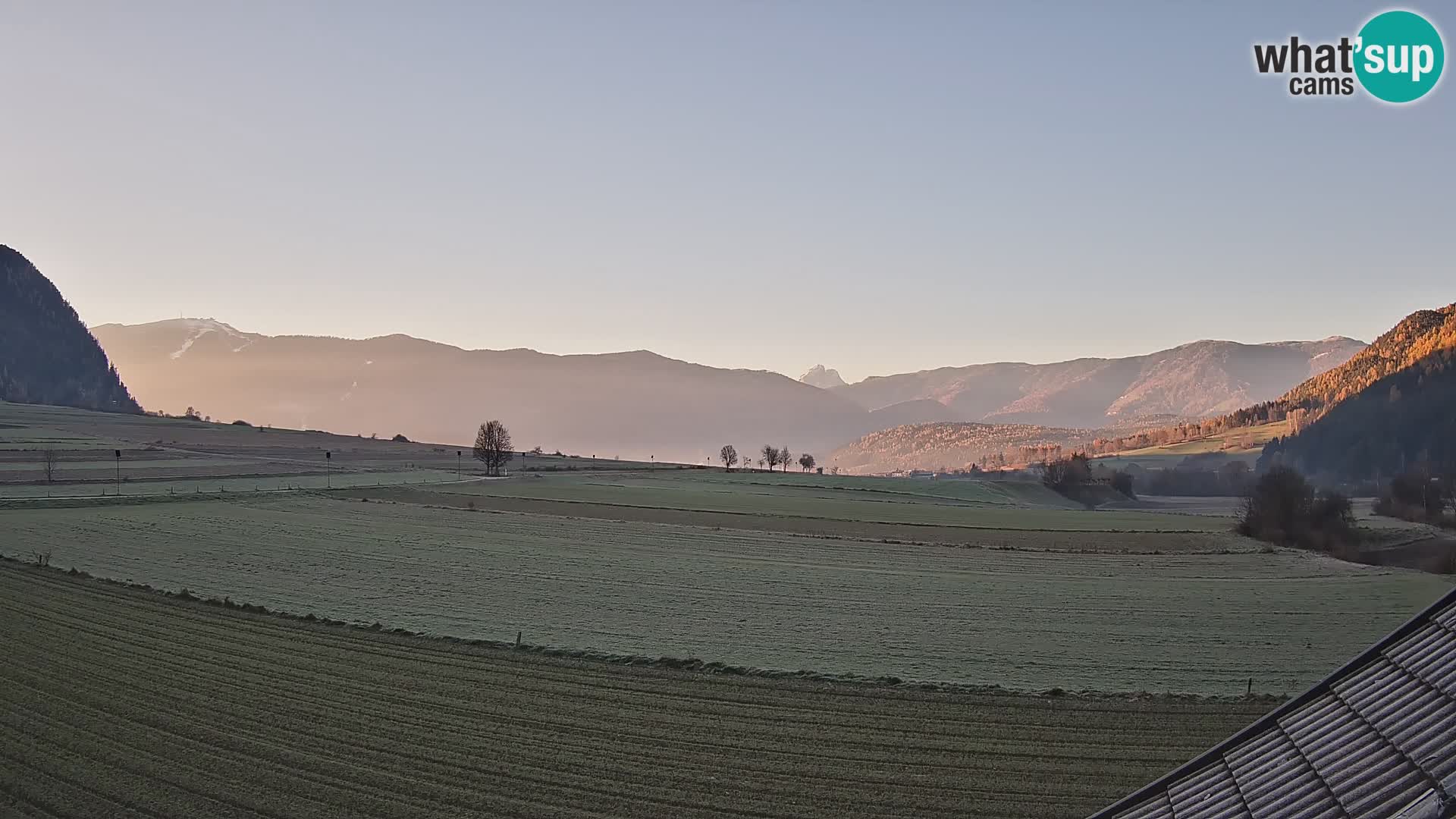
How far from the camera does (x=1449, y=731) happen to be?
19.9 ft

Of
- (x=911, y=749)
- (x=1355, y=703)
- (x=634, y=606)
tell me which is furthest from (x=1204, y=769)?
(x=634, y=606)

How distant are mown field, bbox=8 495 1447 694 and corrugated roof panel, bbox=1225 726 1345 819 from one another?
13918 millimetres

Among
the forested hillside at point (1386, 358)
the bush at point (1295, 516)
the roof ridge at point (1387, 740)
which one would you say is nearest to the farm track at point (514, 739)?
the roof ridge at point (1387, 740)

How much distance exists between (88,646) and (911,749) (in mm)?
19594

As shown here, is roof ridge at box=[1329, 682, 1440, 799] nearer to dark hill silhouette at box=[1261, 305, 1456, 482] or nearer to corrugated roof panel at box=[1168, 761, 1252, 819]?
corrugated roof panel at box=[1168, 761, 1252, 819]

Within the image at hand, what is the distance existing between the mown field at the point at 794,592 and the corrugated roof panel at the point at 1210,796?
1348 centimetres

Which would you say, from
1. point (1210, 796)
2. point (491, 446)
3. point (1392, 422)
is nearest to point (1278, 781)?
point (1210, 796)

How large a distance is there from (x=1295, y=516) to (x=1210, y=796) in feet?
227

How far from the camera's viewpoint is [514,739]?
16.9 metres

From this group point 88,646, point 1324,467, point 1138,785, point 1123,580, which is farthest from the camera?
point 1324,467

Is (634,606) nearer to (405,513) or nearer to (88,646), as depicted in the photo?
(88,646)

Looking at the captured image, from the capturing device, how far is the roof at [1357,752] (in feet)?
19.6

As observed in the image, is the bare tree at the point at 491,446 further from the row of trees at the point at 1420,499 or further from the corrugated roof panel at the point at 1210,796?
the corrugated roof panel at the point at 1210,796

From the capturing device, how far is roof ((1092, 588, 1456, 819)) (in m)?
5.97
